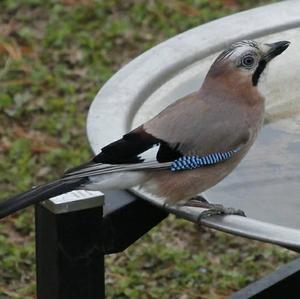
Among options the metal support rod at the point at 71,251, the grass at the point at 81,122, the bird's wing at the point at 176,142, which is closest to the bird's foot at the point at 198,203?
the bird's wing at the point at 176,142

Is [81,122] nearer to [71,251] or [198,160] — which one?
[198,160]

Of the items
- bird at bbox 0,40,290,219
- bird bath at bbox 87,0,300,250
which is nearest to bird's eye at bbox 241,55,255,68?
bird at bbox 0,40,290,219

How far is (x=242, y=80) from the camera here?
304 cm

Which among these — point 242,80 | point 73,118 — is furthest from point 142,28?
point 242,80

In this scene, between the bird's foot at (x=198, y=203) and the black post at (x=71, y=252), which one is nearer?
the black post at (x=71, y=252)

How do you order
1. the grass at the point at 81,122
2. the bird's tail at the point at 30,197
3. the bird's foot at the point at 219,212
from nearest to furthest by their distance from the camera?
the bird's tail at the point at 30,197, the bird's foot at the point at 219,212, the grass at the point at 81,122

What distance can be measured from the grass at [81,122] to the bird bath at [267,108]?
1224 mm

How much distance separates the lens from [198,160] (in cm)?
295

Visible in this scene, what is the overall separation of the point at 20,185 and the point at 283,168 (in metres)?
2.17

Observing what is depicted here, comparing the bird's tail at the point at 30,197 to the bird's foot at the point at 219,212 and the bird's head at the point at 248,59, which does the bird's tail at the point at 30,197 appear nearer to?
the bird's foot at the point at 219,212

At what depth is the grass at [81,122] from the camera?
4559 mm

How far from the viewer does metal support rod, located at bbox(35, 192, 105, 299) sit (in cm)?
263

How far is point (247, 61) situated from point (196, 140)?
0.88 feet

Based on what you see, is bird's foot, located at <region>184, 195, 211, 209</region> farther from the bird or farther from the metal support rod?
the metal support rod
